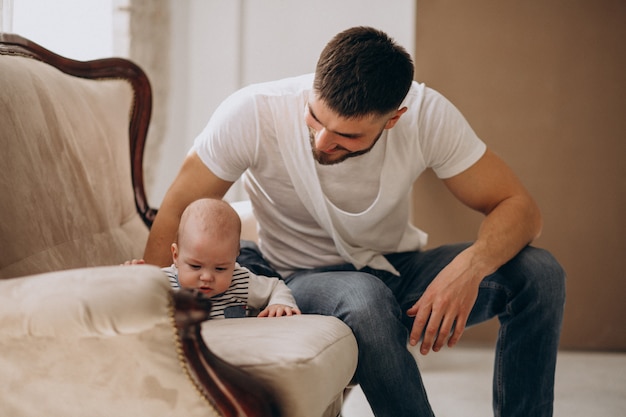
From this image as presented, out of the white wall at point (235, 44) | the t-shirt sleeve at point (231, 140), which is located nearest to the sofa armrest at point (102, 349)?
the t-shirt sleeve at point (231, 140)

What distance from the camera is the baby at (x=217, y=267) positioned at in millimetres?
1389

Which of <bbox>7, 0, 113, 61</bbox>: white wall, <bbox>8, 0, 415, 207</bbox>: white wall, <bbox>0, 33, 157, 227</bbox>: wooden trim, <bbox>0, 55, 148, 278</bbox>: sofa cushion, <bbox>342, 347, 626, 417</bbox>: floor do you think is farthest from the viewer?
<bbox>8, 0, 415, 207</bbox>: white wall

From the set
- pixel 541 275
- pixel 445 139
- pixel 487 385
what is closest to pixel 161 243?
pixel 445 139

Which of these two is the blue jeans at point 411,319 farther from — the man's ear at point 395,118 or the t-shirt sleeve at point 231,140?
the man's ear at point 395,118

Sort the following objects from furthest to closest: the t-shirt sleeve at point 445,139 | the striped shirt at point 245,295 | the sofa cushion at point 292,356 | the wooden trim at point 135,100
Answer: the wooden trim at point 135,100, the t-shirt sleeve at point 445,139, the striped shirt at point 245,295, the sofa cushion at point 292,356

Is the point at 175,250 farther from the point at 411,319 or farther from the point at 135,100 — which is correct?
the point at 135,100

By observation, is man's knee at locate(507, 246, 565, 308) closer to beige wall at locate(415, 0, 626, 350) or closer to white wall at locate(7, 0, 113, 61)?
beige wall at locate(415, 0, 626, 350)

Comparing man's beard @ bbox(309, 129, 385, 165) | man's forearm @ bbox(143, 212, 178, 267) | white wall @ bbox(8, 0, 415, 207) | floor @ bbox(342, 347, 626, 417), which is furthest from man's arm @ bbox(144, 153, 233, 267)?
white wall @ bbox(8, 0, 415, 207)

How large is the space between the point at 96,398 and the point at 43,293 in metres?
0.19

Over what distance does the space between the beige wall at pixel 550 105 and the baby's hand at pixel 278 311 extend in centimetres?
174

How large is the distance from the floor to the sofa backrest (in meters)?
1.07

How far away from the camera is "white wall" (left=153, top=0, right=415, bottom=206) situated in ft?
10.7

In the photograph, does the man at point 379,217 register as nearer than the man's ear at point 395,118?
Yes

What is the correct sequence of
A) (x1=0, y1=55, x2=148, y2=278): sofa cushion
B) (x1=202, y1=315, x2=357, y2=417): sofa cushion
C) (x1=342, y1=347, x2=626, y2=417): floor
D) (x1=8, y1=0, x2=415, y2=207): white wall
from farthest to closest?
1. (x1=8, y1=0, x2=415, y2=207): white wall
2. (x1=342, y1=347, x2=626, y2=417): floor
3. (x1=0, y1=55, x2=148, y2=278): sofa cushion
4. (x1=202, y1=315, x2=357, y2=417): sofa cushion
